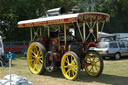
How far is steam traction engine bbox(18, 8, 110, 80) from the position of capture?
9406 millimetres

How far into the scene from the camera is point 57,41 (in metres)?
10.8

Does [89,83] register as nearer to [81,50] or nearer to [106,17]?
[81,50]

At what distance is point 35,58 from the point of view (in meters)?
11.4

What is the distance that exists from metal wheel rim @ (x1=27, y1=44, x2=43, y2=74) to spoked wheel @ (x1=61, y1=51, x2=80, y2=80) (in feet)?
5.03

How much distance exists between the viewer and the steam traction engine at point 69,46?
9406mm

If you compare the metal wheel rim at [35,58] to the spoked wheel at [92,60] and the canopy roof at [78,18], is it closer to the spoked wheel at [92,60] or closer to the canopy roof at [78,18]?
the canopy roof at [78,18]

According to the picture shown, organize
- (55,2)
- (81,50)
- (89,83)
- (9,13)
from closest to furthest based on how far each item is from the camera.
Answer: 1. (89,83)
2. (81,50)
3. (9,13)
4. (55,2)

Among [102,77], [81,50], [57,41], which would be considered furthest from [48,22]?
[102,77]

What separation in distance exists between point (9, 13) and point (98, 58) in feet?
62.7

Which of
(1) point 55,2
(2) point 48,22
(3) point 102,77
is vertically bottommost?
(3) point 102,77

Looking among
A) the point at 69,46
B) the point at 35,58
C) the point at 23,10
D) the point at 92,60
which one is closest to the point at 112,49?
the point at 92,60

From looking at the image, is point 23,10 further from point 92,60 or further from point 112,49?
point 92,60

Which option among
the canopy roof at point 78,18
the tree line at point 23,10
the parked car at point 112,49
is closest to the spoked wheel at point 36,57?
the canopy roof at point 78,18

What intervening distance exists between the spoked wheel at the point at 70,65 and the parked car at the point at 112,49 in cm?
739
